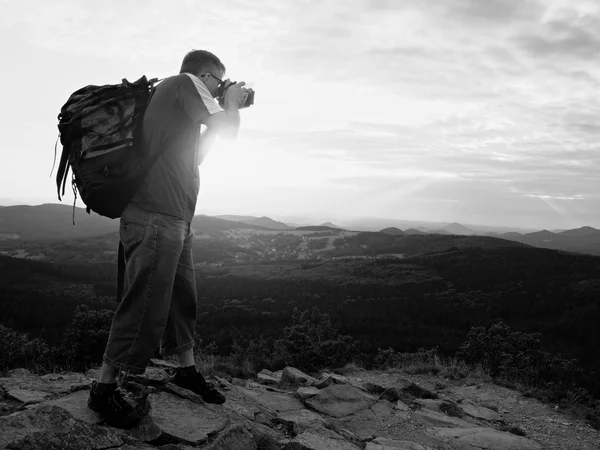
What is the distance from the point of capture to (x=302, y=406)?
4660 mm

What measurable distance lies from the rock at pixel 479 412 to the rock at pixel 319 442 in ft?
8.82

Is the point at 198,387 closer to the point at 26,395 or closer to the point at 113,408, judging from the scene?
the point at 113,408

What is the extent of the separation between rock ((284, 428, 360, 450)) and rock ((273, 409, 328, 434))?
0.44ft

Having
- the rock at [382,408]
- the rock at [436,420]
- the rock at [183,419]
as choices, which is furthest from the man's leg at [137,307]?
the rock at [436,420]

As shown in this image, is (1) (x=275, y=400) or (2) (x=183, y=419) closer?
(2) (x=183, y=419)

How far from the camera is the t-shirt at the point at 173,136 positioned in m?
2.33

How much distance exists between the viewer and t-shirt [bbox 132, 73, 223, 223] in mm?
2328

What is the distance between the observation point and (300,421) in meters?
3.77

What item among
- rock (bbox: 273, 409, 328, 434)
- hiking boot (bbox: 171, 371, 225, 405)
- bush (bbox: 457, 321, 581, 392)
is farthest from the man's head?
bush (bbox: 457, 321, 581, 392)

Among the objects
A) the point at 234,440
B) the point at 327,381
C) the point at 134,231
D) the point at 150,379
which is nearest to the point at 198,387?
the point at 150,379

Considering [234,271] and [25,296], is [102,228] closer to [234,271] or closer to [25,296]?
[234,271]

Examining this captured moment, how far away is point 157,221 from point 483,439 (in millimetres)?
4193

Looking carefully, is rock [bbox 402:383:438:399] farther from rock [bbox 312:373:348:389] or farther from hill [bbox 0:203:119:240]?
hill [bbox 0:203:119:240]

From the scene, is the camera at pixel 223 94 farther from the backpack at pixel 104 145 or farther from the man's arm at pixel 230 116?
the backpack at pixel 104 145
